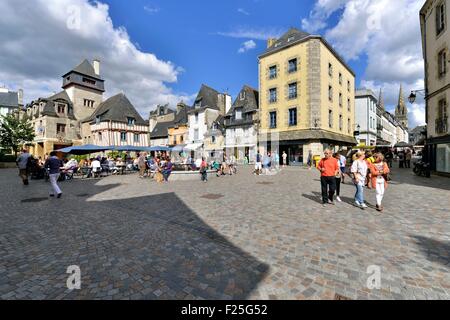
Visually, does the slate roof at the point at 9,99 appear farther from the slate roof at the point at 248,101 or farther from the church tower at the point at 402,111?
the church tower at the point at 402,111

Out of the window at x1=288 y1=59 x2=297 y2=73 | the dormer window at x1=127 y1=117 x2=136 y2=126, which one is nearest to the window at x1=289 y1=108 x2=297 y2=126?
the window at x1=288 y1=59 x2=297 y2=73

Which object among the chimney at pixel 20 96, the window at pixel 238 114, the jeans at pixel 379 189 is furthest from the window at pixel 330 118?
the chimney at pixel 20 96

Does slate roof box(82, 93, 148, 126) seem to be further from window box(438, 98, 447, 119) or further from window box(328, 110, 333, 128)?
window box(438, 98, 447, 119)

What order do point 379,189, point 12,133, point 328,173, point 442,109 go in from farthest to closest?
point 12,133, point 442,109, point 328,173, point 379,189

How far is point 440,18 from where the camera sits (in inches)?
522

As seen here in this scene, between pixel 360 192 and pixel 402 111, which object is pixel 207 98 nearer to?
pixel 360 192

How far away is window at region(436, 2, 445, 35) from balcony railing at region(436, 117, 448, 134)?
17.6 feet

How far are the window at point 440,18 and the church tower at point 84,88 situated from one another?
4692 cm

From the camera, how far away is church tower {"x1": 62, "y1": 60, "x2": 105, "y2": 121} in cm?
3900

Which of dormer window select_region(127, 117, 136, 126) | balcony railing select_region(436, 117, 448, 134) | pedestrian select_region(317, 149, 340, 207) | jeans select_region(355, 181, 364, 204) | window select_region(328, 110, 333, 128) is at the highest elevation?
dormer window select_region(127, 117, 136, 126)

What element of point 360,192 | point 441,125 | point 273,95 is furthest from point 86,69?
point 441,125

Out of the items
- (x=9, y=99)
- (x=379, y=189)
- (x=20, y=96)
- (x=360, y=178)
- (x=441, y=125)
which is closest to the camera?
(x=379, y=189)

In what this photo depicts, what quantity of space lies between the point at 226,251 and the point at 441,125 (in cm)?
1675

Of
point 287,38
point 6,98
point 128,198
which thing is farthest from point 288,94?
point 6,98
